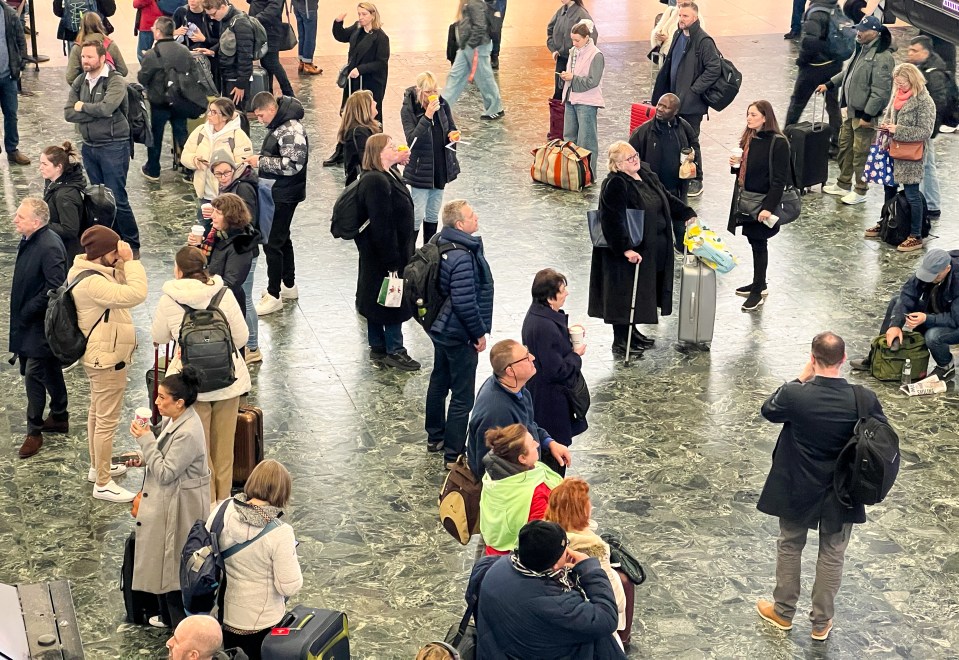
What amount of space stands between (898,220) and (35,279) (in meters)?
7.61

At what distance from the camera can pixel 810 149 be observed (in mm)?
12945

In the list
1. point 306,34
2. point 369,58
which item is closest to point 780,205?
point 369,58

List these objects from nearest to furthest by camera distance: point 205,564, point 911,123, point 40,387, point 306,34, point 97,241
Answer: point 205,564
point 97,241
point 40,387
point 911,123
point 306,34

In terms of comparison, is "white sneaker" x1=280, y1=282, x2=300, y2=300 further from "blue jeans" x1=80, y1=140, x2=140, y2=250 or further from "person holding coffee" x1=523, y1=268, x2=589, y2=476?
"person holding coffee" x1=523, y1=268, x2=589, y2=476

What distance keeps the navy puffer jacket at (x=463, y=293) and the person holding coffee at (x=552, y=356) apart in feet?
1.78

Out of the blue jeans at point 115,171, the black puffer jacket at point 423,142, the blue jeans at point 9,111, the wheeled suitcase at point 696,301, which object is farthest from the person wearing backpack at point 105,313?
the blue jeans at point 9,111

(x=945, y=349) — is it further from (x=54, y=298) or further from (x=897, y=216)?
(x=54, y=298)

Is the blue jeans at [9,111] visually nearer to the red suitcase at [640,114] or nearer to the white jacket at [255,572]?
the red suitcase at [640,114]

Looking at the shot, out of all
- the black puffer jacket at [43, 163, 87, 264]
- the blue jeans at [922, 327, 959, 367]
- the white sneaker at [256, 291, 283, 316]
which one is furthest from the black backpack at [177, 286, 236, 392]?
the blue jeans at [922, 327, 959, 367]

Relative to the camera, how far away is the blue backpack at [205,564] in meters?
5.93

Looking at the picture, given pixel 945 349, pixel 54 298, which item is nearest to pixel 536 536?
pixel 54 298

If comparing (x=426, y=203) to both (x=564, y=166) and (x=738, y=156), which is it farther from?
(x=738, y=156)

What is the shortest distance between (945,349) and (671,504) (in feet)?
8.84

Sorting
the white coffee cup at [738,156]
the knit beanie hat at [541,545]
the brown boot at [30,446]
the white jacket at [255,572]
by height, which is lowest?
the brown boot at [30,446]
